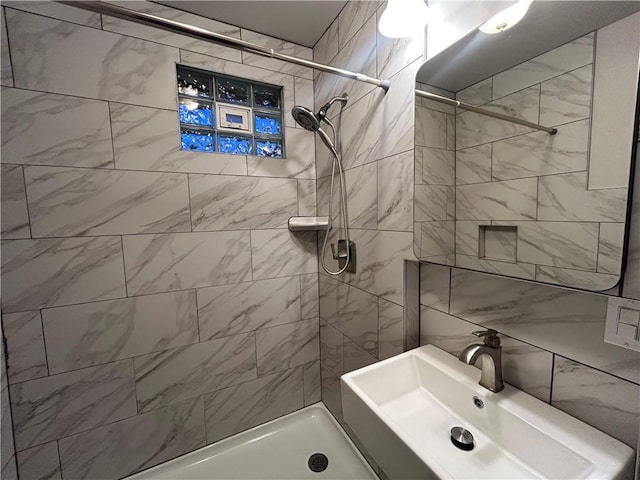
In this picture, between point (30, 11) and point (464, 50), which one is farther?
point (30, 11)

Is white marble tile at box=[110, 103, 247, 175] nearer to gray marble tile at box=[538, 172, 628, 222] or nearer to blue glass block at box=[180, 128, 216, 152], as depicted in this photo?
blue glass block at box=[180, 128, 216, 152]

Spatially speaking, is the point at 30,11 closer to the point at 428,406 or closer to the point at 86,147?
the point at 86,147

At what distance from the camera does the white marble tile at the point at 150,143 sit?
1260mm

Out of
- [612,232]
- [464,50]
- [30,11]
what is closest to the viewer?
[612,232]

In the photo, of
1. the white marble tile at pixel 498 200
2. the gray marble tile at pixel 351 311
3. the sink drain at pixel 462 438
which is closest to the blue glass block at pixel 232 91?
the gray marble tile at pixel 351 311

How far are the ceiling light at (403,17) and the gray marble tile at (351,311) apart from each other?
109 cm

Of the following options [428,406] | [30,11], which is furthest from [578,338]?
[30,11]

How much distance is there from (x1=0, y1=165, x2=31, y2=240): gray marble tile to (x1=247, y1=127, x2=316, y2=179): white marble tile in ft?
3.21

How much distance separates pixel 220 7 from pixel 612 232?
1843 millimetres

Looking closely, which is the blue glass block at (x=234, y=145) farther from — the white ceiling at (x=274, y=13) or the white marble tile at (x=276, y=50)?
the white ceiling at (x=274, y=13)

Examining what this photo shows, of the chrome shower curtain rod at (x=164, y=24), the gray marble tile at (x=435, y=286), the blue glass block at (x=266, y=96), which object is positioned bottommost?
the gray marble tile at (x=435, y=286)

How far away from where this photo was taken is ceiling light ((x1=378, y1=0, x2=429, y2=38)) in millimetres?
Answer: 863

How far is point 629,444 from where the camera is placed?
64 centimetres

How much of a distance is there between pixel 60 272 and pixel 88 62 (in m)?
0.97
